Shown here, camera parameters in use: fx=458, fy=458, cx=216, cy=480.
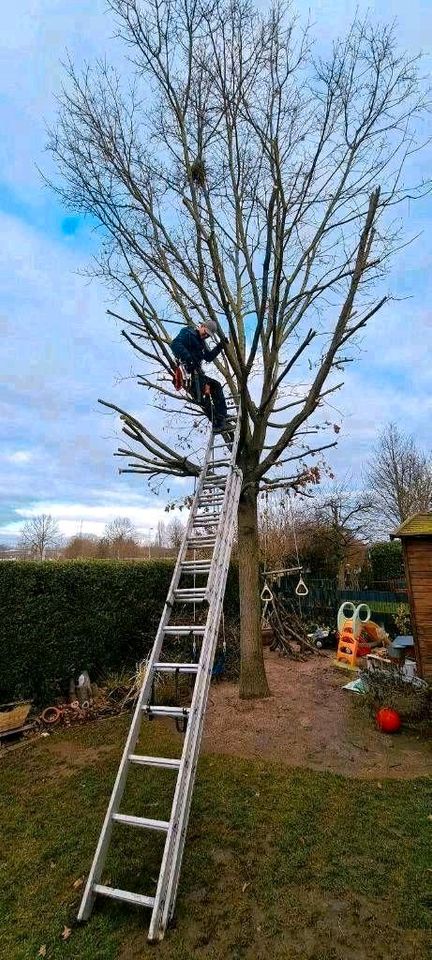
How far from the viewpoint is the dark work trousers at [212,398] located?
5.65m

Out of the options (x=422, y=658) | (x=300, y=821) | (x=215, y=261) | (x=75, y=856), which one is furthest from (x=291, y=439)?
(x=75, y=856)

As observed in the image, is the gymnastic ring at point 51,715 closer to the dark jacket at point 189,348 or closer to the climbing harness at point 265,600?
the dark jacket at point 189,348

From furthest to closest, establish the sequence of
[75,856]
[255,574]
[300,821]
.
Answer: [255,574] → [300,821] → [75,856]

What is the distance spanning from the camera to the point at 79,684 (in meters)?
→ 7.16

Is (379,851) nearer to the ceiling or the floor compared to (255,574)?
nearer to the floor

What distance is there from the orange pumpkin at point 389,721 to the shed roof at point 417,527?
228 cm

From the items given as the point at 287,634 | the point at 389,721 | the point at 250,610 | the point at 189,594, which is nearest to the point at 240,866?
the point at 189,594

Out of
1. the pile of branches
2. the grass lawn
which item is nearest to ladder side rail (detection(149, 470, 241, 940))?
the grass lawn

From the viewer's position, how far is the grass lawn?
2561 millimetres

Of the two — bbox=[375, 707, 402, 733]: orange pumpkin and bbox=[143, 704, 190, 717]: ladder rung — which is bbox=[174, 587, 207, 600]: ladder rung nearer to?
bbox=[143, 704, 190, 717]: ladder rung

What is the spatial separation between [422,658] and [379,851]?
129 inches

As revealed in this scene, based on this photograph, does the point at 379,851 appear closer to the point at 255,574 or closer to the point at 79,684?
the point at 255,574

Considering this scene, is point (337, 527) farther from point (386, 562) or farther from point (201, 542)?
point (201, 542)

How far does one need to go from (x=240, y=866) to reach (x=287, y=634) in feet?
26.0
